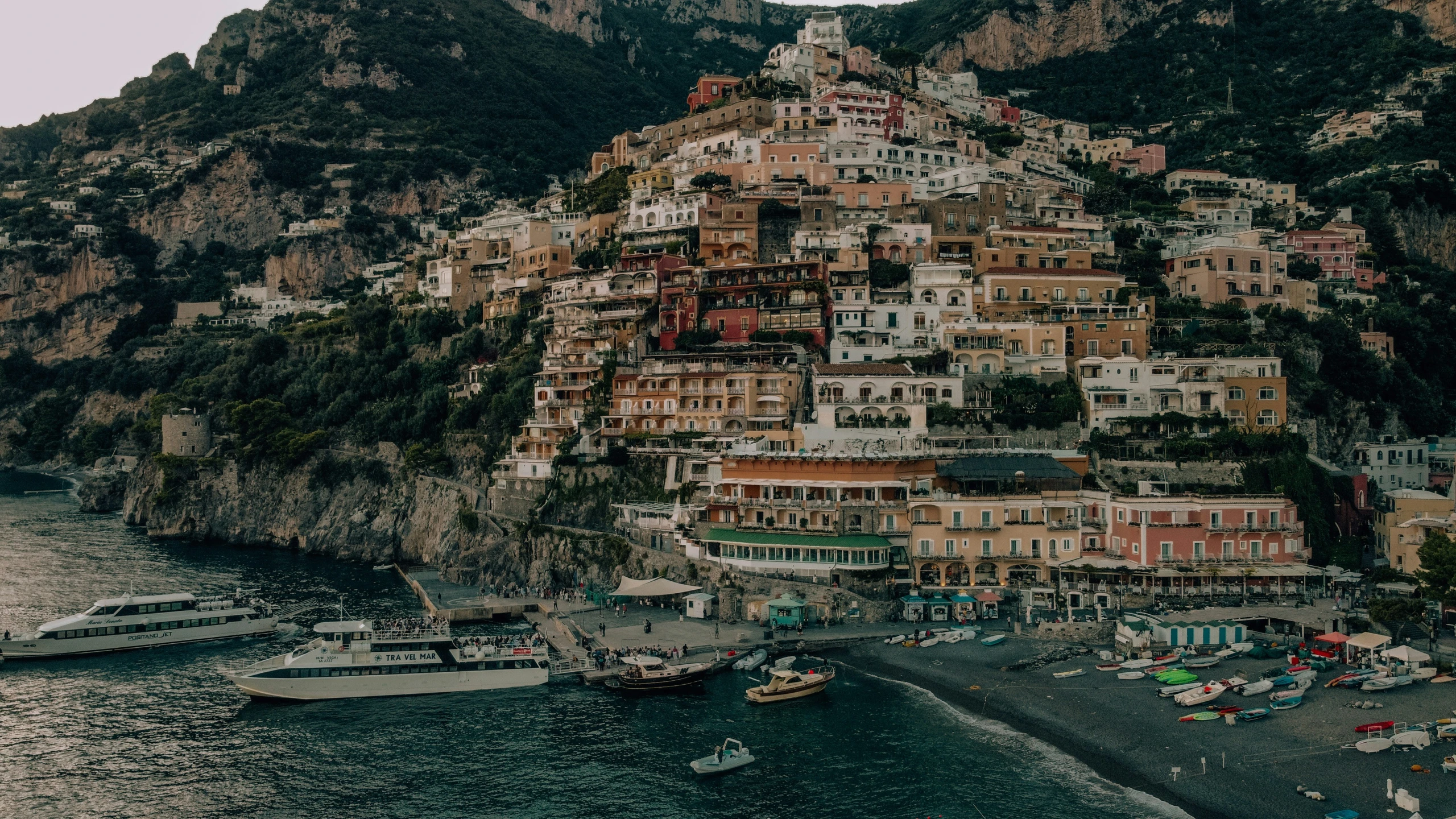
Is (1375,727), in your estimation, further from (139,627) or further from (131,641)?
(131,641)

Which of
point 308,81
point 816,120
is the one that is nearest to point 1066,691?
point 816,120

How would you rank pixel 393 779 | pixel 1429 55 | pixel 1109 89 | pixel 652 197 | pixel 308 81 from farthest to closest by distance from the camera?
pixel 308 81 → pixel 1109 89 → pixel 1429 55 → pixel 652 197 → pixel 393 779

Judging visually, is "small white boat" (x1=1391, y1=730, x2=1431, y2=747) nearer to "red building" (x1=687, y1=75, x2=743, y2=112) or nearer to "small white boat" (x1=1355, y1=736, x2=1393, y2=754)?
"small white boat" (x1=1355, y1=736, x2=1393, y2=754)

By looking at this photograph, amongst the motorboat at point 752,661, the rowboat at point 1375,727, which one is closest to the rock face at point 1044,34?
the motorboat at point 752,661

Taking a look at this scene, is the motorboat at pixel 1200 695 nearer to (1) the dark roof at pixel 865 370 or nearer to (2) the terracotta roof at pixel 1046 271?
(1) the dark roof at pixel 865 370

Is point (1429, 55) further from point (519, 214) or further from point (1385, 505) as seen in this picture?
point (519, 214)

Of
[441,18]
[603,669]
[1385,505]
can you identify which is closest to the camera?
[603,669]
